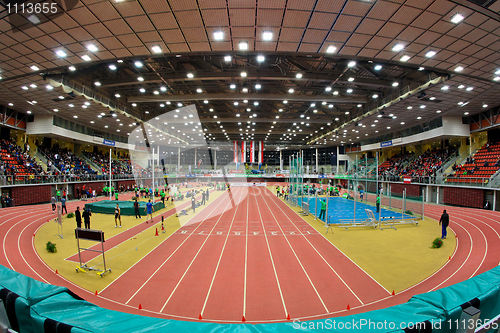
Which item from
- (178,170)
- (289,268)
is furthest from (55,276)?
(178,170)

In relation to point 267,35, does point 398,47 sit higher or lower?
higher

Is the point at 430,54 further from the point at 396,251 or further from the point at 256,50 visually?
the point at 396,251

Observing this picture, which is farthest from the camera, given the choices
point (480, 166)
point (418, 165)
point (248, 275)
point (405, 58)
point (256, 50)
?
point (418, 165)

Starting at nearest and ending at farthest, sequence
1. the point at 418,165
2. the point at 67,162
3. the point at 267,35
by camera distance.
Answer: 1. the point at 267,35
2. the point at 67,162
3. the point at 418,165

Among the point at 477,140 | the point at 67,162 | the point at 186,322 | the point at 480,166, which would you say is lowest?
the point at 186,322

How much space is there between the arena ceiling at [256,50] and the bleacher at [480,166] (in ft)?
16.8

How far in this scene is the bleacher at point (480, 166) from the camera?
20.3 m

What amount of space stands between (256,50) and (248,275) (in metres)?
9.02

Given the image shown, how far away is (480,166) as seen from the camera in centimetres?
2177

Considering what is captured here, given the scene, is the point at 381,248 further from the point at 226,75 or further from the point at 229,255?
the point at 226,75

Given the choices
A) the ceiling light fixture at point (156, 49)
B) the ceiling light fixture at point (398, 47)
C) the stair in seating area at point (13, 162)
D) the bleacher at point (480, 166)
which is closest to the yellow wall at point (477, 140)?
the bleacher at point (480, 166)

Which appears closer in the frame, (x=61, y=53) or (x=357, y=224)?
(x=61, y=53)

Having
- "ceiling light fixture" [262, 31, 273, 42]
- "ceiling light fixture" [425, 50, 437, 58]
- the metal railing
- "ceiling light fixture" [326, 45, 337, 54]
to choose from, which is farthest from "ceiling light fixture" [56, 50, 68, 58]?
"ceiling light fixture" [425, 50, 437, 58]

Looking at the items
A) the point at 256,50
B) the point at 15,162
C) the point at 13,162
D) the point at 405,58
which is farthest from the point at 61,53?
the point at 15,162
